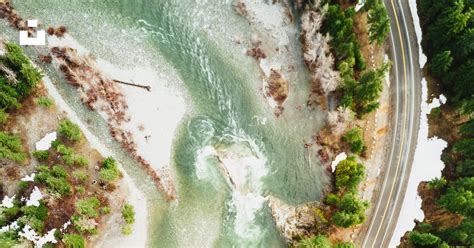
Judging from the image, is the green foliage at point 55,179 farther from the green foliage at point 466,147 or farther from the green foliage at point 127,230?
the green foliage at point 466,147

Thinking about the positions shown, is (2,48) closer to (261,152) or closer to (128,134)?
(128,134)

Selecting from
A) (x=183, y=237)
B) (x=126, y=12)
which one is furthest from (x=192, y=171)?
(x=126, y=12)

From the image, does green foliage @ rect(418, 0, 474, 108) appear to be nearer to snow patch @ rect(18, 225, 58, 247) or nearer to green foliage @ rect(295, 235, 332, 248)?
green foliage @ rect(295, 235, 332, 248)

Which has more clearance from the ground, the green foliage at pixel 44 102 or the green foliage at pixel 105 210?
the green foliage at pixel 44 102

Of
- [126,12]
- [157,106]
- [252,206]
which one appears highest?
[126,12]

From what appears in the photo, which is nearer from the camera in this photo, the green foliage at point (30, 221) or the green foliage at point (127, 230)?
the green foliage at point (30, 221)

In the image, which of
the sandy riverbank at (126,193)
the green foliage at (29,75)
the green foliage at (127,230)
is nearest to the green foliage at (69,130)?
the sandy riverbank at (126,193)

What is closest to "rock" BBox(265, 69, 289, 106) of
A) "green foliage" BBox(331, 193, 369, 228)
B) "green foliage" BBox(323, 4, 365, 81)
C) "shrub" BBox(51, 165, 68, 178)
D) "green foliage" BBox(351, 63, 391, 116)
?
"green foliage" BBox(323, 4, 365, 81)
